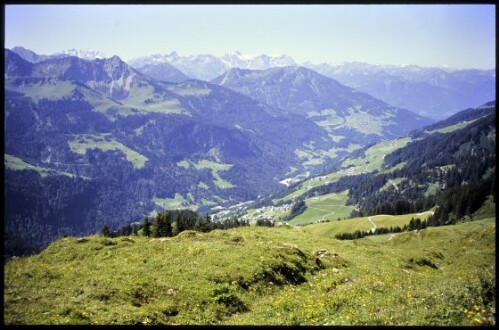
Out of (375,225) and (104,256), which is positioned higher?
(104,256)

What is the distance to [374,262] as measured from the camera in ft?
127

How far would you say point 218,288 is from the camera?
21.9 m

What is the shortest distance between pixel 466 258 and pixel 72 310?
4801 cm

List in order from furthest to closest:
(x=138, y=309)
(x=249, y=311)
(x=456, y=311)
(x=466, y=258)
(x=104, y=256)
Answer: (x=466, y=258)
(x=104, y=256)
(x=249, y=311)
(x=138, y=309)
(x=456, y=311)

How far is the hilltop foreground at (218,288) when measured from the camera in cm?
1486

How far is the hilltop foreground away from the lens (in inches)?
585

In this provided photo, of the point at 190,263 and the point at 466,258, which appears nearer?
the point at 190,263

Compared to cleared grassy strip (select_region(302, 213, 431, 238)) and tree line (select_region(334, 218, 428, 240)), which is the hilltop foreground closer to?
tree line (select_region(334, 218, 428, 240))

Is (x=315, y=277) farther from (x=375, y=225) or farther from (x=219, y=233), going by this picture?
(x=375, y=225)

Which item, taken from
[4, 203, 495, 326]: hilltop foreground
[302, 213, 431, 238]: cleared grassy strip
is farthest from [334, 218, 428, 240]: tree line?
[4, 203, 495, 326]: hilltop foreground

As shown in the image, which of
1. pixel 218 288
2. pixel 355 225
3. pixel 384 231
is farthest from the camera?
pixel 355 225

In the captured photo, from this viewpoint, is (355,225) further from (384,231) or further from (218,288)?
(218,288)

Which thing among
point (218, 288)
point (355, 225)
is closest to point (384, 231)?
point (355, 225)

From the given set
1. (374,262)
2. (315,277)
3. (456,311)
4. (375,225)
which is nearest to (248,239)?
(315,277)
